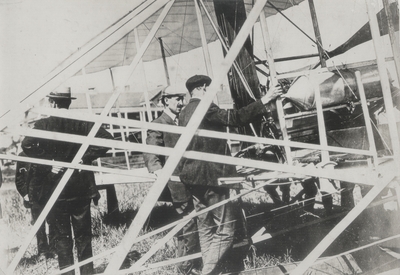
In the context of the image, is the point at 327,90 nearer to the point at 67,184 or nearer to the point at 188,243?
the point at 188,243

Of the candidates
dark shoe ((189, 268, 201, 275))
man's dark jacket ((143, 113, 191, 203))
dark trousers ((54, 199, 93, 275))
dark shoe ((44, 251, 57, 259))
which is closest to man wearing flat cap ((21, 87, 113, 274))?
dark trousers ((54, 199, 93, 275))

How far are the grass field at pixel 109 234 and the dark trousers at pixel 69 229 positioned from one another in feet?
2.93

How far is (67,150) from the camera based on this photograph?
364 cm

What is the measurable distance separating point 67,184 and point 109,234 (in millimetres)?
2595

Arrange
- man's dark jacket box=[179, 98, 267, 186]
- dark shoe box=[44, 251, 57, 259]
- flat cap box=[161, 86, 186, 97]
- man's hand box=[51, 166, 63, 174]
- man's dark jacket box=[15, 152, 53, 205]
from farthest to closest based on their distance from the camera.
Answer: dark shoe box=[44, 251, 57, 259], flat cap box=[161, 86, 186, 97], man's dark jacket box=[15, 152, 53, 205], man's hand box=[51, 166, 63, 174], man's dark jacket box=[179, 98, 267, 186]

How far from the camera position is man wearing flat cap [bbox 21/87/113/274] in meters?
3.55

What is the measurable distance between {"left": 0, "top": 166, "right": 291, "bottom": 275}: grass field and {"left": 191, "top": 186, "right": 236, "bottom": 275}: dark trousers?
772mm

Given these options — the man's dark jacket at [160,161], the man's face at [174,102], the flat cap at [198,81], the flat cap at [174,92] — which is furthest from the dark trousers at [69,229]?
the flat cap at [198,81]

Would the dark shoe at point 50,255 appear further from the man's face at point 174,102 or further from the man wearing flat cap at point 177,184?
the man's face at point 174,102

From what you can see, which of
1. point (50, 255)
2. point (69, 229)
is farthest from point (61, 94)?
point (50, 255)

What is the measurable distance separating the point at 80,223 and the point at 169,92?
1.90 meters

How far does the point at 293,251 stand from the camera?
4.49 meters

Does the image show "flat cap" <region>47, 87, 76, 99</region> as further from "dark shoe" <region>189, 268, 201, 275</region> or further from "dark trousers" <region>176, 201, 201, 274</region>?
"dark shoe" <region>189, 268, 201, 275</region>

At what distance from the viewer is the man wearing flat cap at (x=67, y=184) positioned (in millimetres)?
3551
